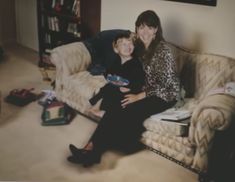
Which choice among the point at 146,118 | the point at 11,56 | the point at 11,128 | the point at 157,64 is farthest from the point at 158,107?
the point at 11,56

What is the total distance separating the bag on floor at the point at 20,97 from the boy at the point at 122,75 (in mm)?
846

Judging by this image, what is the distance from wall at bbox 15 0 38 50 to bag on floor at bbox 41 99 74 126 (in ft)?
6.88

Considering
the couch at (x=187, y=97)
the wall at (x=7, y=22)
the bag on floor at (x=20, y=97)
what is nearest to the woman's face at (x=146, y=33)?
the couch at (x=187, y=97)

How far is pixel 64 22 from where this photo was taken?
14.4 ft

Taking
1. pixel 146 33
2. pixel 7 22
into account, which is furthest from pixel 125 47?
pixel 7 22

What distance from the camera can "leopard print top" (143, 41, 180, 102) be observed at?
9.21 ft

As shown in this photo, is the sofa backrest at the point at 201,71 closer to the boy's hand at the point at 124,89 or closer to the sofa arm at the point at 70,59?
the boy's hand at the point at 124,89

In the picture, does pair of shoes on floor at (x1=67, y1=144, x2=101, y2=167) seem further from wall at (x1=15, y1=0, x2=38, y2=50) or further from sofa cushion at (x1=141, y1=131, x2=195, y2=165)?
wall at (x1=15, y1=0, x2=38, y2=50)

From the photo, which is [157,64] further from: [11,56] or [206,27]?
[11,56]

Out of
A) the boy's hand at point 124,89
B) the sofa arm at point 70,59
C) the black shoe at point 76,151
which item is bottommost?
the black shoe at point 76,151

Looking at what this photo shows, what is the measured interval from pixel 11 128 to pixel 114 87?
3.16 feet

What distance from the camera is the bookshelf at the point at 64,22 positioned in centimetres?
403

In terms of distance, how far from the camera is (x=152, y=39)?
2891mm

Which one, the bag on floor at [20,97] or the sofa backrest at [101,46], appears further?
the bag on floor at [20,97]
